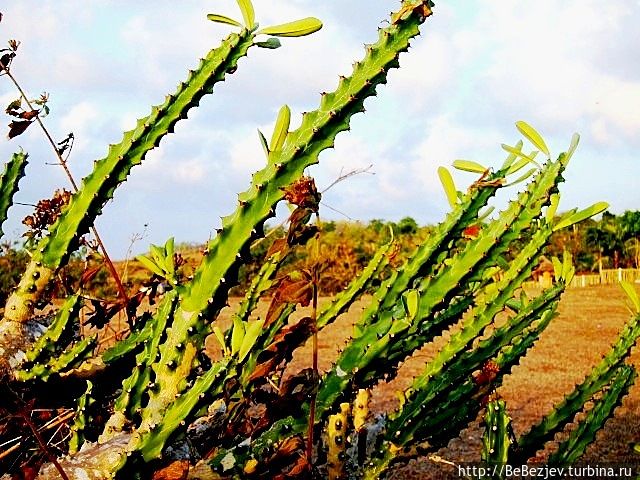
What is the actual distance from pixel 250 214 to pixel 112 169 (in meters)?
0.79

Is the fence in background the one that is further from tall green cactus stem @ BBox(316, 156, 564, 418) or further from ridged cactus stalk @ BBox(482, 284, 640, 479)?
tall green cactus stem @ BBox(316, 156, 564, 418)

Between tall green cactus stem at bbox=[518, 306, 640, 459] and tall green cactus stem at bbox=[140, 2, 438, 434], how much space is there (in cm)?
155

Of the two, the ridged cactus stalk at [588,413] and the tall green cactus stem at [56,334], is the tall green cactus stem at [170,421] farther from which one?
the ridged cactus stalk at [588,413]

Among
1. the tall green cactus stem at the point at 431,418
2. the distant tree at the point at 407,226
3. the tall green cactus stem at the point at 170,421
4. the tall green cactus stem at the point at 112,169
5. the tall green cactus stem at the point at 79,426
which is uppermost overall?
the distant tree at the point at 407,226

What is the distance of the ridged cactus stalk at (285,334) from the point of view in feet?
3.59

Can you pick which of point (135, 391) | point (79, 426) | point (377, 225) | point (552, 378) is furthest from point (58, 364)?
point (377, 225)

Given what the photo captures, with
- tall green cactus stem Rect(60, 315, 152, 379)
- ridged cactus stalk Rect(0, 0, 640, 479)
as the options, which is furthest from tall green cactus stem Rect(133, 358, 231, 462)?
tall green cactus stem Rect(60, 315, 152, 379)

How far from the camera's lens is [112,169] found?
1763 mm

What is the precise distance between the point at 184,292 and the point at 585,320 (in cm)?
1205

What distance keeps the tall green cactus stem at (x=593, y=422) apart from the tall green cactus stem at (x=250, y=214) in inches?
69.1

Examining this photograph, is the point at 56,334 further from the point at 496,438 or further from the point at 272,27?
the point at 496,438

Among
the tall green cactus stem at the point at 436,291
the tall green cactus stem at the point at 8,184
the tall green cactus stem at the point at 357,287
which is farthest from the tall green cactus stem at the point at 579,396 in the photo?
the tall green cactus stem at the point at 8,184

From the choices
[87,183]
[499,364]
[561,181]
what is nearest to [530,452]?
[499,364]

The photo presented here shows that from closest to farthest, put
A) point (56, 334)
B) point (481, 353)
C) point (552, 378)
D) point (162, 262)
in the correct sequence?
point (162, 262)
point (56, 334)
point (481, 353)
point (552, 378)
